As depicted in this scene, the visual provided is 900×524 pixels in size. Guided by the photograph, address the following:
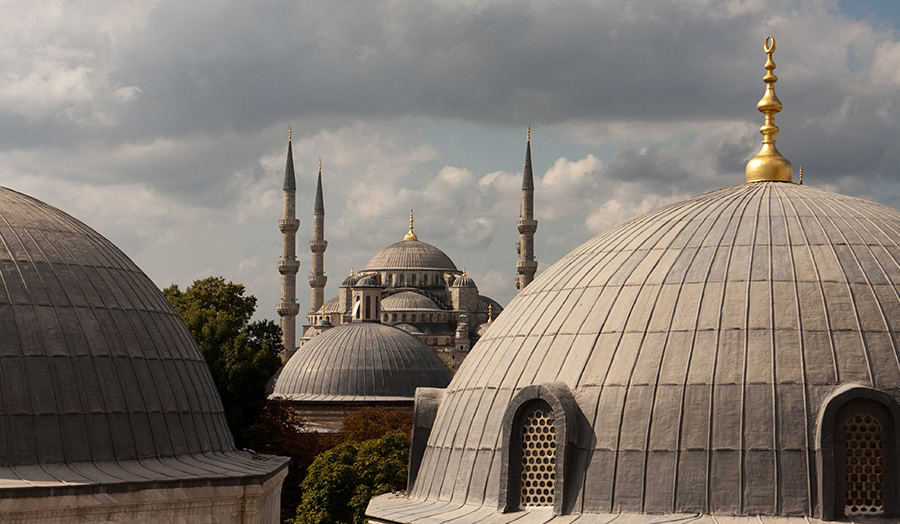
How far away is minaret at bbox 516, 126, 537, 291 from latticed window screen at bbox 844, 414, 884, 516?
78467 millimetres

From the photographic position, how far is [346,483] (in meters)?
27.9

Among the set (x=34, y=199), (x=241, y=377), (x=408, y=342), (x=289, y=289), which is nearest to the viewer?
(x=34, y=199)

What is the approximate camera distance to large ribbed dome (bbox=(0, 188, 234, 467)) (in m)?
16.0

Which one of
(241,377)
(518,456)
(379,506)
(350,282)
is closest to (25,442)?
(379,506)

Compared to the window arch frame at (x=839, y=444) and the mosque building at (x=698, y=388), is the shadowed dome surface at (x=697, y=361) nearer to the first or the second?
the mosque building at (x=698, y=388)

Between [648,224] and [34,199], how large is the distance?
31.3 feet

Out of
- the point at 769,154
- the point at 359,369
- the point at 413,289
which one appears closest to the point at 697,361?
the point at 769,154

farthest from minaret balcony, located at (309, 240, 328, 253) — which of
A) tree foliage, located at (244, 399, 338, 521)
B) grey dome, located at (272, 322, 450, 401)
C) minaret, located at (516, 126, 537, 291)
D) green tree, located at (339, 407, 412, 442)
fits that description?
tree foliage, located at (244, 399, 338, 521)

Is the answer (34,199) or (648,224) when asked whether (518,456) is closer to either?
(648,224)

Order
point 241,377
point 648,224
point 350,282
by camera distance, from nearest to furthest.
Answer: point 648,224 < point 241,377 < point 350,282

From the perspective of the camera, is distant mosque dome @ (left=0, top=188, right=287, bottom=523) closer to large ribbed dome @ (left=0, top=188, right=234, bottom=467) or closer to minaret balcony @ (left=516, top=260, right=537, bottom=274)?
large ribbed dome @ (left=0, top=188, right=234, bottom=467)

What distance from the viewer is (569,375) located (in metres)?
14.7

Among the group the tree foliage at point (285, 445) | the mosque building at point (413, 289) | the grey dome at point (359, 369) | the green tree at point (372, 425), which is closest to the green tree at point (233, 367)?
the tree foliage at point (285, 445)

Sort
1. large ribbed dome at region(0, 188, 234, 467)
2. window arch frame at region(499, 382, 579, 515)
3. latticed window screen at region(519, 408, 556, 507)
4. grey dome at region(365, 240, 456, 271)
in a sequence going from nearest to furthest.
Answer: window arch frame at region(499, 382, 579, 515) < latticed window screen at region(519, 408, 556, 507) < large ribbed dome at region(0, 188, 234, 467) < grey dome at region(365, 240, 456, 271)
